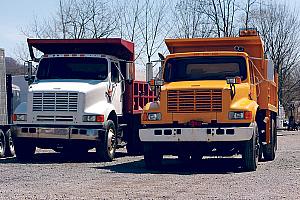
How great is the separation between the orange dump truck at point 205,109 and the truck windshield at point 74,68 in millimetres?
2327

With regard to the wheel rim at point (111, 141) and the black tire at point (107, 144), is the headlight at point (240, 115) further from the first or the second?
the wheel rim at point (111, 141)

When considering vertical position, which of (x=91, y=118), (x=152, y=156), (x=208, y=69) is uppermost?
(x=208, y=69)

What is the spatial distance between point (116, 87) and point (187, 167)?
3.52 m

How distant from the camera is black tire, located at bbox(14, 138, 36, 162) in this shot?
56.0 feet

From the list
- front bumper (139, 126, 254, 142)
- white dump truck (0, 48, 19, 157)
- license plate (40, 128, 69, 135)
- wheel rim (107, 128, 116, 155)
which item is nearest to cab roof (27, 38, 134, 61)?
white dump truck (0, 48, 19, 157)

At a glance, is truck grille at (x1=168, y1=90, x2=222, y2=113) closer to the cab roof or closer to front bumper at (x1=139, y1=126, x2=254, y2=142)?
front bumper at (x1=139, y1=126, x2=254, y2=142)

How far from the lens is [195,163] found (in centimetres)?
1689

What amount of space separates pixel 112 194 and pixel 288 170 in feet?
17.9

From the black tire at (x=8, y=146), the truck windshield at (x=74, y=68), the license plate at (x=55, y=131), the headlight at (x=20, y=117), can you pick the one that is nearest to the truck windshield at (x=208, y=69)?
the truck windshield at (x=74, y=68)

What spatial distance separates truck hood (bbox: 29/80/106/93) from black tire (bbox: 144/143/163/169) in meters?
2.67

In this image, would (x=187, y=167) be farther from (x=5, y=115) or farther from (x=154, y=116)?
(x=5, y=115)

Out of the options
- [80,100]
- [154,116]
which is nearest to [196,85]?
[154,116]

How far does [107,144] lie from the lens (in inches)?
658

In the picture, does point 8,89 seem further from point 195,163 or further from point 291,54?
point 291,54
